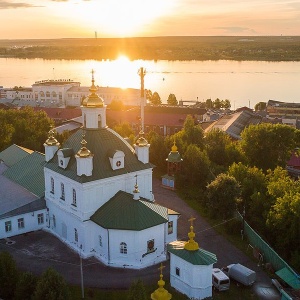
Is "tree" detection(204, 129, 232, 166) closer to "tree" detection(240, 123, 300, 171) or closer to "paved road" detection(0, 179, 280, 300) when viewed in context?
Answer: "tree" detection(240, 123, 300, 171)

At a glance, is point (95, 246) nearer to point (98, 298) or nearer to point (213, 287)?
point (98, 298)

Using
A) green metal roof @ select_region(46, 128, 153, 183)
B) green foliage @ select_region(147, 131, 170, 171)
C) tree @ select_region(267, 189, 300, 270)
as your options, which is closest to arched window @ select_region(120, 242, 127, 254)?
green metal roof @ select_region(46, 128, 153, 183)

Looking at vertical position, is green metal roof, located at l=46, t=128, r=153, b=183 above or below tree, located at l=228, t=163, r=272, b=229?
above

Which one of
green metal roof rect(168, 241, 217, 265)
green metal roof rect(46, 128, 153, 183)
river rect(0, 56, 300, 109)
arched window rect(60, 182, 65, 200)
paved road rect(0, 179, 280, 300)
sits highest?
green metal roof rect(46, 128, 153, 183)

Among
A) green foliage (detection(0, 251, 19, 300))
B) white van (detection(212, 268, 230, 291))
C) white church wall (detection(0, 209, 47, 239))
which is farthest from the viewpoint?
white church wall (detection(0, 209, 47, 239))

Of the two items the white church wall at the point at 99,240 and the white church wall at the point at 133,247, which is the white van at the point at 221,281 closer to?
the white church wall at the point at 133,247

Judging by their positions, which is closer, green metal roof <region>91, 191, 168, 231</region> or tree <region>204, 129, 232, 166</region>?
green metal roof <region>91, 191, 168, 231</region>
